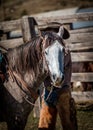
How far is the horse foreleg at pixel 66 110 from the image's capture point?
422 centimetres

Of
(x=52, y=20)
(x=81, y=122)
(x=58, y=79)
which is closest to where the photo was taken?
(x=58, y=79)

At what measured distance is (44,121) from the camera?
443 cm

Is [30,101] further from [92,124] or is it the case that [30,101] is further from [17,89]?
[92,124]

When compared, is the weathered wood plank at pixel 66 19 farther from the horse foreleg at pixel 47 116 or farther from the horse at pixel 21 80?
the horse foreleg at pixel 47 116

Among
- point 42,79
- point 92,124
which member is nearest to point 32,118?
point 92,124

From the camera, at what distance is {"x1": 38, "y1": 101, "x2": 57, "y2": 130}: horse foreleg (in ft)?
14.4

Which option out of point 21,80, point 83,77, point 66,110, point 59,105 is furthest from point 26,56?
point 83,77

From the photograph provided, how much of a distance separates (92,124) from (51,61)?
8.98ft

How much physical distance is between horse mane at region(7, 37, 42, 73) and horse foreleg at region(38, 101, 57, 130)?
0.75 meters

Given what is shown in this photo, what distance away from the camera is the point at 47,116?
4.39 metres

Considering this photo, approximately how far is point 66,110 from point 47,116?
36 centimetres

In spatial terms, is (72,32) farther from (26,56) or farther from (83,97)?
(26,56)

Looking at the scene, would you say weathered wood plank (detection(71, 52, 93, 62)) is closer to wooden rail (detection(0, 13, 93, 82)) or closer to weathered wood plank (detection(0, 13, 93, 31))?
wooden rail (detection(0, 13, 93, 82))

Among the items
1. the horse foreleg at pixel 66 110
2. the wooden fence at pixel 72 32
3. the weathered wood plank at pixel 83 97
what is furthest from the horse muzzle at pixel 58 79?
the weathered wood plank at pixel 83 97
